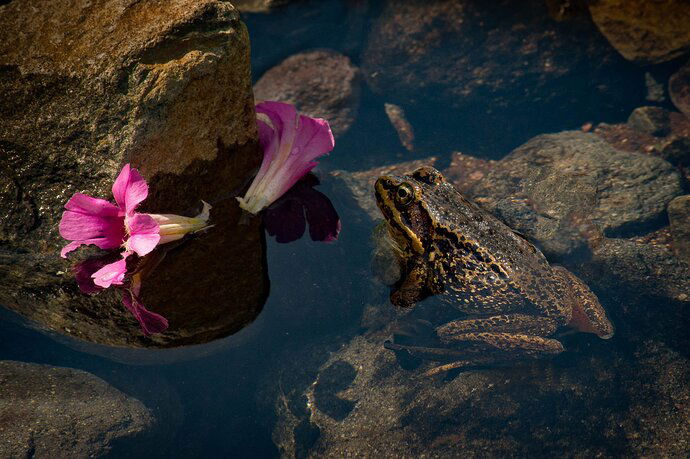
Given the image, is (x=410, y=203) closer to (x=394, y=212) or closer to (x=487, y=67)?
(x=394, y=212)

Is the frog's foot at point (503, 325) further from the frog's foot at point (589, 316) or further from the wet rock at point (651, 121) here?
the wet rock at point (651, 121)

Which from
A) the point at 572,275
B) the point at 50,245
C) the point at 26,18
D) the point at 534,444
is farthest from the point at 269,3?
the point at 534,444

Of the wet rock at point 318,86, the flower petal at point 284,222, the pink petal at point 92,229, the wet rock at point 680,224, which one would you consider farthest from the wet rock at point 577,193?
the pink petal at point 92,229

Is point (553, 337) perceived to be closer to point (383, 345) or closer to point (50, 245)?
point (383, 345)

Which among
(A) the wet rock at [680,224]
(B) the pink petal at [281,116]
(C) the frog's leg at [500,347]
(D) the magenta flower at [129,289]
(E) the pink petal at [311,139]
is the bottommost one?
(C) the frog's leg at [500,347]

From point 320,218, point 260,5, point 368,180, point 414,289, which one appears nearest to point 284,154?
point 320,218

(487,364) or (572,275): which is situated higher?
(572,275)

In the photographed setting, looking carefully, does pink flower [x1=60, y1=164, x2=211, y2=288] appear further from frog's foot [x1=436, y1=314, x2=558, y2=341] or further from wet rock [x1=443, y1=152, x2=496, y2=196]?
wet rock [x1=443, y1=152, x2=496, y2=196]

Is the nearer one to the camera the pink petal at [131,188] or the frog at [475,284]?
the pink petal at [131,188]
